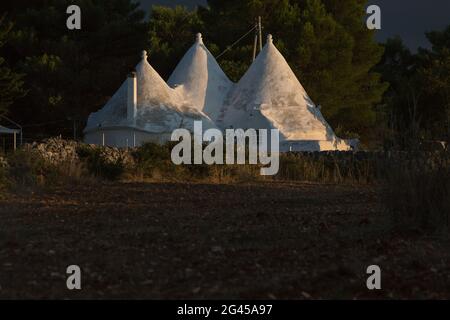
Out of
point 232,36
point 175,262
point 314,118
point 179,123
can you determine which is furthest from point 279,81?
point 175,262

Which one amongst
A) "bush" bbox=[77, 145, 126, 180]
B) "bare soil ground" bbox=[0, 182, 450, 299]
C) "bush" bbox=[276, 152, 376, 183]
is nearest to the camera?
"bare soil ground" bbox=[0, 182, 450, 299]

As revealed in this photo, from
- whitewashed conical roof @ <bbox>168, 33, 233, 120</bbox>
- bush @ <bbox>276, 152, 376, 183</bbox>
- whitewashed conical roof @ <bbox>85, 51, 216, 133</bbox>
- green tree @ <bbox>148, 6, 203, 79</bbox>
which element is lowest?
bush @ <bbox>276, 152, 376, 183</bbox>

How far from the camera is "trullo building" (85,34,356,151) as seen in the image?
78.3 feet

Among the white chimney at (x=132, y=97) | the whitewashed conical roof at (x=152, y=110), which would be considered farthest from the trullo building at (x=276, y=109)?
the white chimney at (x=132, y=97)

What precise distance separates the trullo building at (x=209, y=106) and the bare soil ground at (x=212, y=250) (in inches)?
509

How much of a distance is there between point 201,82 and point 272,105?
2777mm

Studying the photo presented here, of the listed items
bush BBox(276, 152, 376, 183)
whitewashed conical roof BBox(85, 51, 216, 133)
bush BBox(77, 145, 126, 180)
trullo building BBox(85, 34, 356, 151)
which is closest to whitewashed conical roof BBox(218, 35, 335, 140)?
trullo building BBox(85, 34, 356, 151)

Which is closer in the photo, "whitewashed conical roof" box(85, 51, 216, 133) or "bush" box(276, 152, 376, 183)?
"bush" box(276, 152, 376, 183)

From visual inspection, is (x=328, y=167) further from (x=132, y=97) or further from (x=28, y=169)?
(x=132, y=97)

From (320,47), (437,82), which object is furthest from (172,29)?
(437,82)

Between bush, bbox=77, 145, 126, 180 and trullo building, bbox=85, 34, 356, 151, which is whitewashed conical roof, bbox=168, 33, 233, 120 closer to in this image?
trullo building, bbox=85, 34, 356, 151

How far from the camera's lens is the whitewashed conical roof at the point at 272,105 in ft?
80.4
